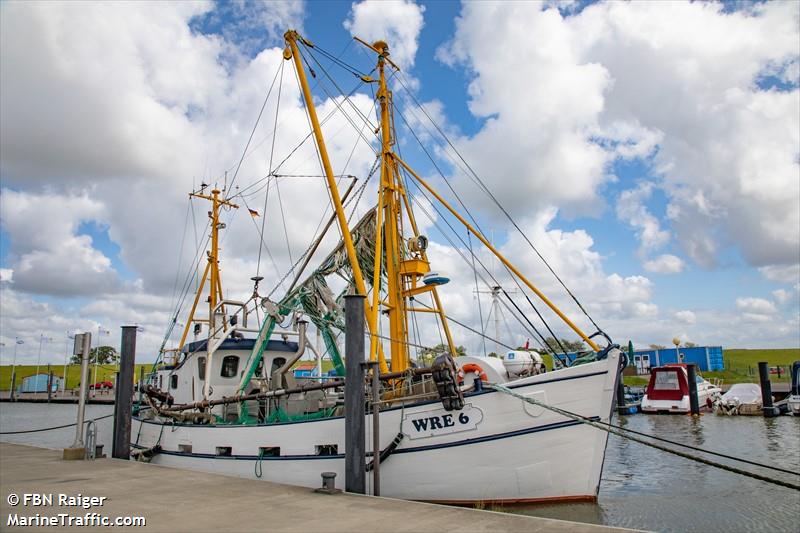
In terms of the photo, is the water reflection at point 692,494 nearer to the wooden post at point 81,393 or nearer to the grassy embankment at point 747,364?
the wooden post at point 81,393

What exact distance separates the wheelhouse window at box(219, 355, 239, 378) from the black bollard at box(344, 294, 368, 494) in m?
9.28

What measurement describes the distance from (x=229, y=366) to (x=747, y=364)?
8836 centimetres

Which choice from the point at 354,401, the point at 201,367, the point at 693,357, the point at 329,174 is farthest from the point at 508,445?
the point at 693,357

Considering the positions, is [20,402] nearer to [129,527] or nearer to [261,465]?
[261,465]

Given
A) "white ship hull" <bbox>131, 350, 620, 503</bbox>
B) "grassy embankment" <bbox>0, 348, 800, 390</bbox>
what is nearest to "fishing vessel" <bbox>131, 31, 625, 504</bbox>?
"white ship hull" <bbox>131, 350, 620, 503</bbox>

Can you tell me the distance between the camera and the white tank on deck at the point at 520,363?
519 inches

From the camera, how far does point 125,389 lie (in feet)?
50.5

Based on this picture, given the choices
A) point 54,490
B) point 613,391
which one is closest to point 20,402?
point 54,490

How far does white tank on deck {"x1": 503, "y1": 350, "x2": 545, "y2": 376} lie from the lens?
1319 cm

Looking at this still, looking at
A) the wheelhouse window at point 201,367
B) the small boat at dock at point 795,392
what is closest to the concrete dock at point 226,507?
the wheelhouse window at point 201,367

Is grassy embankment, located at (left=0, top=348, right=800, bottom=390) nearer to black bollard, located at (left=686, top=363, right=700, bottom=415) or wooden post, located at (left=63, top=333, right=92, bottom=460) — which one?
black bollard, located at (left=686, top=363, right=700, bottom=415)

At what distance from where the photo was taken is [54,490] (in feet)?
31.3

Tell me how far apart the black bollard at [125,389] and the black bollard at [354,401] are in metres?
7.86

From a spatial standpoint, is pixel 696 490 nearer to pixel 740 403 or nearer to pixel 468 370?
pixel 468 370
